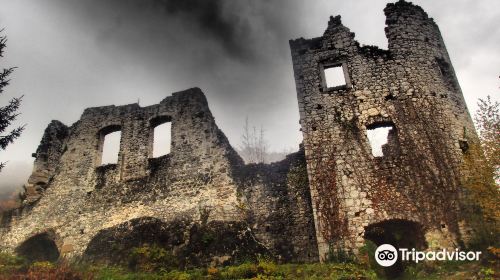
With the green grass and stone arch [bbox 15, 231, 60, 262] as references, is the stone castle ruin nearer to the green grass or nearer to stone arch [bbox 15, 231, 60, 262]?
stone arch [bbox 15, 231, 60, 262]

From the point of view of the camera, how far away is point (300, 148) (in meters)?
12.8

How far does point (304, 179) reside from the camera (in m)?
12.0

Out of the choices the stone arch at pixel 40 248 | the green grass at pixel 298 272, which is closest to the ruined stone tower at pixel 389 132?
the green grass at pixel 298 272

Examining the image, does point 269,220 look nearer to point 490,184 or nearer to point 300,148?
point 300,148

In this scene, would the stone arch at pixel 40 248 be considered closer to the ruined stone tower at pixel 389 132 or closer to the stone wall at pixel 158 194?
Result: the stone wall at pixel 158 194

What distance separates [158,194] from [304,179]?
5.68 m

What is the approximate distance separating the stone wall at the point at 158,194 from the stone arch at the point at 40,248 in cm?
11

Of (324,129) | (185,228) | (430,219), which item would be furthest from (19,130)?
(430,219)

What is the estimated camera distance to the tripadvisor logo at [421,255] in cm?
919

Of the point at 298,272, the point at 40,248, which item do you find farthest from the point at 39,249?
the point at 298,272

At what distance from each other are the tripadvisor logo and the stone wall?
77.7 inches

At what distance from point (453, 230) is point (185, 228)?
326 inches

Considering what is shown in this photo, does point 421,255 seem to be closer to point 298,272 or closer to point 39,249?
point 298,272

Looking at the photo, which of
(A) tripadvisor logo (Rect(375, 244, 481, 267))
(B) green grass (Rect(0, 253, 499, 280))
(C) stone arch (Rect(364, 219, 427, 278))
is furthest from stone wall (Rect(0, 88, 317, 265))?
(C) stone arch (Rect(364, 219, 427, 278))
